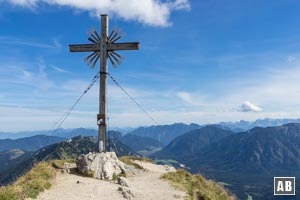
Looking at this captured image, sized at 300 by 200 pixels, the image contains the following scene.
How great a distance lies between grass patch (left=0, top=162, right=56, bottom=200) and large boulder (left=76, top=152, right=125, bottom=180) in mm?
2455

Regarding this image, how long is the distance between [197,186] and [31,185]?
39.4 feet

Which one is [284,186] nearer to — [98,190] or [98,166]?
[98,190]

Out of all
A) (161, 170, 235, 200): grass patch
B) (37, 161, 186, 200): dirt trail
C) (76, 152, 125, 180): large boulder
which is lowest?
(161, 170, 235, 200): grass patch

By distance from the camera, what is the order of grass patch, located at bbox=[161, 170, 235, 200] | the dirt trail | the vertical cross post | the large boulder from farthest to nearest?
the vertical cross post, the large boulder, grass patch, located at bbox=[161, 170, 235, 200], the dirt trail

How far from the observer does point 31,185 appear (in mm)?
18250

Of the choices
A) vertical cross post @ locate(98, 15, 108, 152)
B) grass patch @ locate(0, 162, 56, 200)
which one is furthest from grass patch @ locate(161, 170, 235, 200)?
grass patch @ locate(0, 162, 56, 200)

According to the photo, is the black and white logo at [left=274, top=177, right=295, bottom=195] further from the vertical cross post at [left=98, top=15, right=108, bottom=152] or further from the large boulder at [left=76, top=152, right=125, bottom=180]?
the vertical cross post at [left=98, top=15, right=108, bottom=152]

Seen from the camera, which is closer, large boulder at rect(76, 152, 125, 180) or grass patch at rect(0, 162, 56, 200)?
grass patch at rect(0, 162, 56, 200)

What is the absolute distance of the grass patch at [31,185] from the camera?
1578 cm

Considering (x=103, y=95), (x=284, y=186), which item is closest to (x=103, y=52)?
(x=103, y=95)

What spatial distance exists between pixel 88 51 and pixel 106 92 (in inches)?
155

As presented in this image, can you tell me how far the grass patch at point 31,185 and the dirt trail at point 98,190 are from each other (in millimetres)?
414

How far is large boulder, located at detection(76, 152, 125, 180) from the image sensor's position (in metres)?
23.9

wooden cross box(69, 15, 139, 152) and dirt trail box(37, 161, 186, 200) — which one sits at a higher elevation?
wooden cross box(69, 15, 139, 152)
